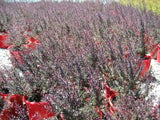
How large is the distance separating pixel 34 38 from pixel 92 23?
1422 mm

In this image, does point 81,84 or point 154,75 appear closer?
point 81,84

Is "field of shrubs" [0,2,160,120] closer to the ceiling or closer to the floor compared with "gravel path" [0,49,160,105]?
closer to the ceiling

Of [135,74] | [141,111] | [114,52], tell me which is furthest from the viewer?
[114,52]

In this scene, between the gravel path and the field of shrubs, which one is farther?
the gravel path

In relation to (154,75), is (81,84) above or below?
above

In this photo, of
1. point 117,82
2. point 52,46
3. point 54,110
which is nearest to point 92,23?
point 52,46

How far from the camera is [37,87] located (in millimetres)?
2373

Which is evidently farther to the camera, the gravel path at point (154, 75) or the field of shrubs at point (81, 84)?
the gravel path at point (154, 75)

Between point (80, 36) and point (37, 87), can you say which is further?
point (80, 36)

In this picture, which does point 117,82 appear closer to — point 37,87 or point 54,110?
point 54,110

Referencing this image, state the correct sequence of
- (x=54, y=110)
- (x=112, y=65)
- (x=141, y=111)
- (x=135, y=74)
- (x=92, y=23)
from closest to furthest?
1. (x=141, y=111)
2. (x=54, y=110)
3. (x=135, y=74)
4. (x=112, y=65)
5. (x=92, y=23)

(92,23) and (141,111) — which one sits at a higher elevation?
(92,23)

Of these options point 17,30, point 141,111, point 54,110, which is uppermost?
point 17,30

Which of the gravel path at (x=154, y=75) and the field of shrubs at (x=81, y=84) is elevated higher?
the field of shrubs at (x=81, y=84)
